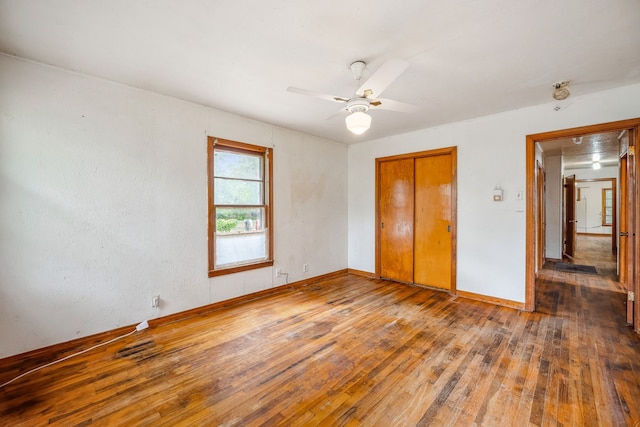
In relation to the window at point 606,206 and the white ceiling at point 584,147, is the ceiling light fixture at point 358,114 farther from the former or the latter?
the window at point 606,206

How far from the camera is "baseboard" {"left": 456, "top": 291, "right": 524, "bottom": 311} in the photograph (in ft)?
11.7

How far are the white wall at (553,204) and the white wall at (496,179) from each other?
3838 mm

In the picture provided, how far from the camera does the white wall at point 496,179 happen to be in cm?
330

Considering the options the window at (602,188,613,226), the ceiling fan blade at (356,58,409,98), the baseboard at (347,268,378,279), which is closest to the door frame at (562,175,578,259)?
the window at (602,188,613,226)

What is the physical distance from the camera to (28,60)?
7.79ft

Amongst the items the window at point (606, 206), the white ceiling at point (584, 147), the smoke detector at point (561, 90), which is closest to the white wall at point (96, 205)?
the smoke detector at point (561, 90)

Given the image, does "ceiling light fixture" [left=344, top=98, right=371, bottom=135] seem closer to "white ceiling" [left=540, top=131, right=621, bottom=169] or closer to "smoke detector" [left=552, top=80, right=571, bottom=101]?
"smoke detector" [left=552, top=80, right=571, bottom=101]

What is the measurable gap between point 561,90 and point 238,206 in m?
4.01

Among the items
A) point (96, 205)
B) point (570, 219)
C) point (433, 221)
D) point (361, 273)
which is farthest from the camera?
point (570, 219)

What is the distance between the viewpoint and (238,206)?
386 centimetres

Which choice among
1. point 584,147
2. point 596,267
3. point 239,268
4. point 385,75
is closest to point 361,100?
point 385,75

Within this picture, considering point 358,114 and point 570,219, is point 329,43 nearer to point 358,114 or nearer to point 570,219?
point 358,114

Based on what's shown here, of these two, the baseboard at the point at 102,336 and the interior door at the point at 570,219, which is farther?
the interior door at the point at 570,219

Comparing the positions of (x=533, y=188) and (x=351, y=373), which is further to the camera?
(x=533, y=188)
